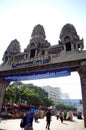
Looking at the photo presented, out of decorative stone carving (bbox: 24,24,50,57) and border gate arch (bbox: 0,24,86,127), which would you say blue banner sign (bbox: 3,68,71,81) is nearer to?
border gate arch (bbox: 0,24,86,127)

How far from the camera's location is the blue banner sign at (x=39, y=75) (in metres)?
15.5

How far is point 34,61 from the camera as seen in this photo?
17500 millimetres

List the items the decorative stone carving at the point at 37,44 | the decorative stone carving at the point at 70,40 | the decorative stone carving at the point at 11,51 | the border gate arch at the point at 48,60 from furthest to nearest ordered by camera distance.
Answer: the decorative stone carving at the point at 11,51, the decorative stone carving at the point at 37,44, the decorative stone carving at the point at 70,40, the border gate arch at the point at 48,60

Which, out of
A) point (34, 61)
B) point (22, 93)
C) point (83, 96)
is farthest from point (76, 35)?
point (22, 93)

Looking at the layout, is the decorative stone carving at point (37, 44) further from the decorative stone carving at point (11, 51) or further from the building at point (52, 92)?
the building at point (52, 92)

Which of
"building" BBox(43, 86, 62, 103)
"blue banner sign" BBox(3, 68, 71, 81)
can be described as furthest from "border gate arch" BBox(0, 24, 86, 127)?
"building" BBox(43, 86, 62, 103)

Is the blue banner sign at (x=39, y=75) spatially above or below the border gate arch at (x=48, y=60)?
below

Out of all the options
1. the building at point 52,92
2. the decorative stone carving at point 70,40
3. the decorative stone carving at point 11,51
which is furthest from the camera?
the building at point 52,92

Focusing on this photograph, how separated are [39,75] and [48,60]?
2064 millimetres

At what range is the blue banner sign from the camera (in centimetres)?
1550

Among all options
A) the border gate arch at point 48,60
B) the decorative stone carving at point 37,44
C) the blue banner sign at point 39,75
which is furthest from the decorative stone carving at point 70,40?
the blue banner sign at point 39,75

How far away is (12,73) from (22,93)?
1370 inches

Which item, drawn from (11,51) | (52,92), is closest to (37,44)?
(11,51)

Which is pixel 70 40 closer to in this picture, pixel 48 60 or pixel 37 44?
pixel 48 60
